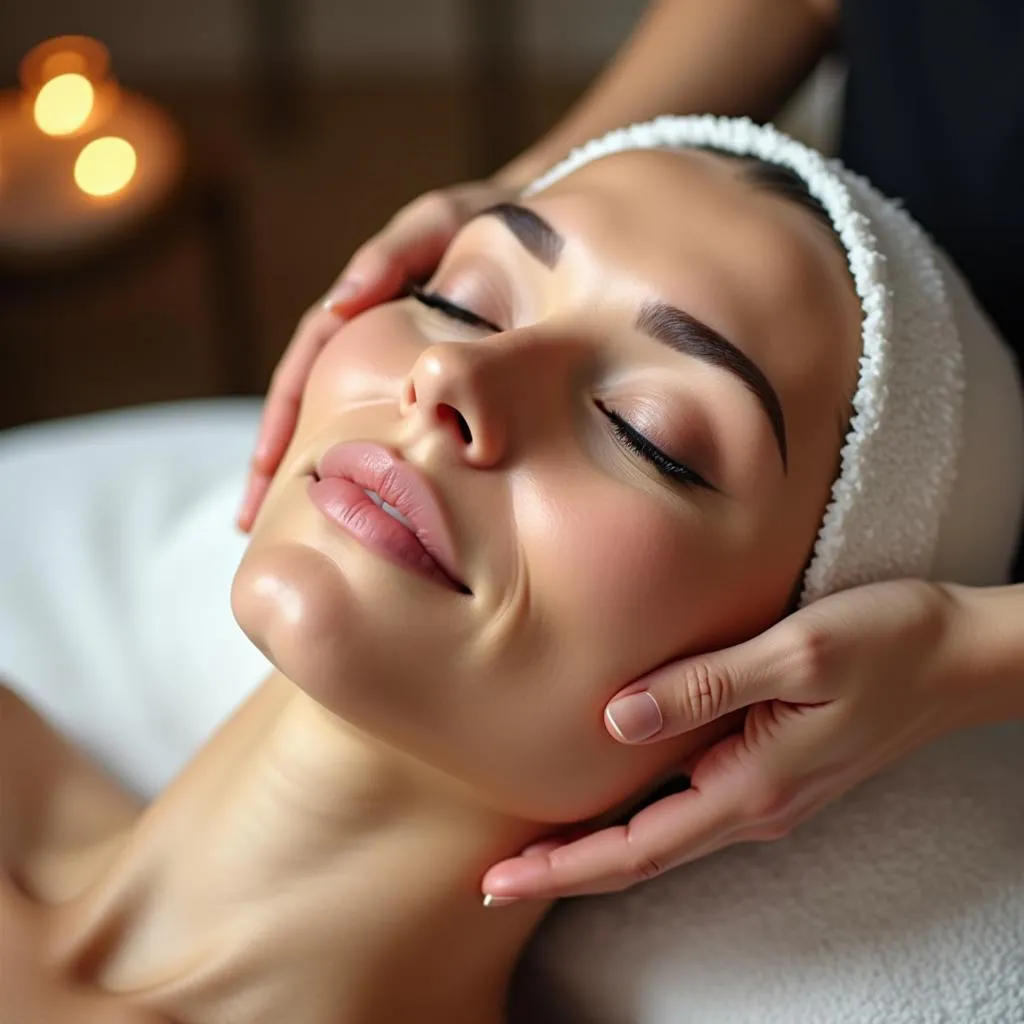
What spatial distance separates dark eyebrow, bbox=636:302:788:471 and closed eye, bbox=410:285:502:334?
0.11 meters

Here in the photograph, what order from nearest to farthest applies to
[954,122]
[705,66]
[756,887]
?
[756,887] → [954,122] → [705,66]

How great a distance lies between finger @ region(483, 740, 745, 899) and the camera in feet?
2.73

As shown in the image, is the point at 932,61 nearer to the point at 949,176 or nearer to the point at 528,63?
the point at 949,176

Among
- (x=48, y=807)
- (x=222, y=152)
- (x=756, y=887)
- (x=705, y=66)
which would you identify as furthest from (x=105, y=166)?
(x=756, y=887)

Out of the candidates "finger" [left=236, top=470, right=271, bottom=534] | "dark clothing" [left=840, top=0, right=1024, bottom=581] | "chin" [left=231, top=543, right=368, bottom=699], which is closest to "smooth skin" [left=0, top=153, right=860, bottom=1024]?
"chin" [left=231, top=543, right=368, bottom=699]

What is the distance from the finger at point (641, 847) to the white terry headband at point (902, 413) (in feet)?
0.49

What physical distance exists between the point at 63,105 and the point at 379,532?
1.60 metres

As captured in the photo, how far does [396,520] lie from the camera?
804 millimetres

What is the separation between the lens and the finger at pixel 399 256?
1.04 meters

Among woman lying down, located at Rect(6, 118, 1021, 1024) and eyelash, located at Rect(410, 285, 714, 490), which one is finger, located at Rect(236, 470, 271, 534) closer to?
woman lying down, located at Rect(6, 118, 1021, 1024)

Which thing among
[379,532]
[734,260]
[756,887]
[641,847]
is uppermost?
[734,260]

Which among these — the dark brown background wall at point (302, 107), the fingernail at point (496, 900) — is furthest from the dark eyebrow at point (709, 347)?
the dark brown background wall at point (302, 107)

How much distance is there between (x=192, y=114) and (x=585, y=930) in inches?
119

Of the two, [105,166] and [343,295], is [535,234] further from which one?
[105,166]
